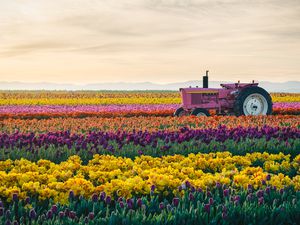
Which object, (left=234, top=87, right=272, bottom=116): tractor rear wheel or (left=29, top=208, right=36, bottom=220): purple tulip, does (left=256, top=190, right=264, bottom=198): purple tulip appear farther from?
(left=234, top=87, right=272, bottom=116): tractor rear wheel

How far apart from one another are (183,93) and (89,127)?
16.6 ft

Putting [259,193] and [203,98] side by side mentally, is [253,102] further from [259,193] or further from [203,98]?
[259,193]

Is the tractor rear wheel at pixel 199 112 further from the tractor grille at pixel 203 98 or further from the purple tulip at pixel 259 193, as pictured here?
the purple tulip at pixel 259 193

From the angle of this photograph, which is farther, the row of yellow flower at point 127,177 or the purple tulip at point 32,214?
the row of yellow flower at point 127,177

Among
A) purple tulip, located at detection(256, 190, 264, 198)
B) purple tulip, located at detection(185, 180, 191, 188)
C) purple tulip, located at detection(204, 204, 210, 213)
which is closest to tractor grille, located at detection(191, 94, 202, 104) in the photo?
purple tulip, located at detection(185, 180, 191, 188)

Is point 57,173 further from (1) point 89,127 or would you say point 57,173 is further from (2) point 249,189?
(1) point 89,127

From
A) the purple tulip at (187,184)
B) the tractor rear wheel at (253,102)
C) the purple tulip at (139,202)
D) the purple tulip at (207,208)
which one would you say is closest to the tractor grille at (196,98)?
the tractor rear wheel at (253,102)

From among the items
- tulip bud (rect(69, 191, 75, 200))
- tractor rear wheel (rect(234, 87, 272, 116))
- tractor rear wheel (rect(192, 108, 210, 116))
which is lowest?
tulip bud (rect(69, 191, 75, 200))

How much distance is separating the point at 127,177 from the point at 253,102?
11577 mm

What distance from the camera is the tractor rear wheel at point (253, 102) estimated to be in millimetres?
17219

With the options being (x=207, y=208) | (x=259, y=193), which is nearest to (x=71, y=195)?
(x=207, y=208)

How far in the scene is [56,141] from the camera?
1083 cm

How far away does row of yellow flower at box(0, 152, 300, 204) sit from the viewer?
604cm

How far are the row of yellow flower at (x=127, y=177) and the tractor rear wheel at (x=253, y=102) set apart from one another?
350 inches
